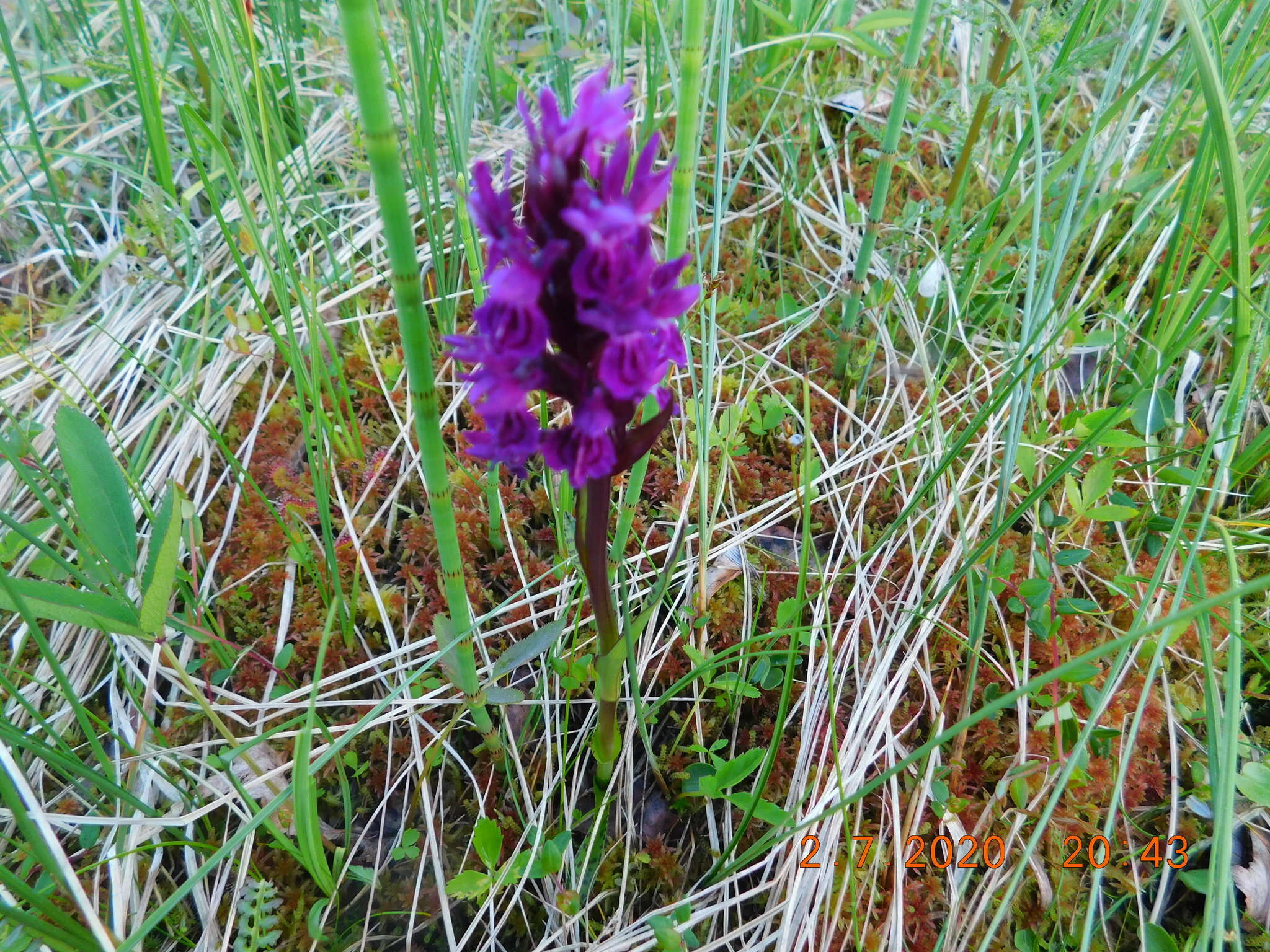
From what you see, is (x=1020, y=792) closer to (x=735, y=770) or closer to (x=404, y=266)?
(x=735, y=770)

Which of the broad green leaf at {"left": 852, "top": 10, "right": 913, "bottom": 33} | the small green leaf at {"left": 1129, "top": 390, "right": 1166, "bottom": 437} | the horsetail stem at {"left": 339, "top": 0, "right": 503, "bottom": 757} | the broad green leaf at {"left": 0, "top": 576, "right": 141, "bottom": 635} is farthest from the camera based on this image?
the broad green leaf at {"left": 852, "top": 10, "right": 913, "bottom": 33}

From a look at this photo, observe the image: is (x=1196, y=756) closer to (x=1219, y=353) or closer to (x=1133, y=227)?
(x=1219, y=353)

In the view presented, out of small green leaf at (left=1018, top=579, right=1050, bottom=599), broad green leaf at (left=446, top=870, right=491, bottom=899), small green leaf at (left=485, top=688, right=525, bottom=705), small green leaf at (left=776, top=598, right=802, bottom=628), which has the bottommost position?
broad green leaf at (left=446, top=870, right=491, bottom=899)

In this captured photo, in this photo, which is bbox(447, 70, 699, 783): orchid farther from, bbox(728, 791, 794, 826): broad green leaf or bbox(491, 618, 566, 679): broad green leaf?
bbox(728, 791, 794, 826): broad green leaf

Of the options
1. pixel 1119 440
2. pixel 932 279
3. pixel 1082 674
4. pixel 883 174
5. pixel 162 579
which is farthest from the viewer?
pixel 932 279

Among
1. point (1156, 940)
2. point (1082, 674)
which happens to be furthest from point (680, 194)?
point (1156, 940)

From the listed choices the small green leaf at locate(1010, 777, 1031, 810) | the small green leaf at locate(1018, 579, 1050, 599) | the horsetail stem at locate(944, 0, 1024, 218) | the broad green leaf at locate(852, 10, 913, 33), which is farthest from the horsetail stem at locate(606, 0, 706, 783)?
the broad green leaf at locate(852, 10, 913, 33)
